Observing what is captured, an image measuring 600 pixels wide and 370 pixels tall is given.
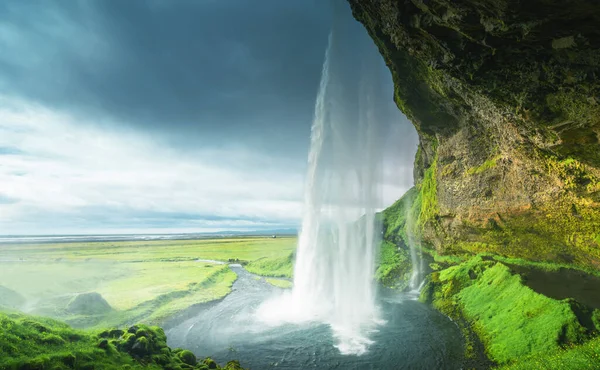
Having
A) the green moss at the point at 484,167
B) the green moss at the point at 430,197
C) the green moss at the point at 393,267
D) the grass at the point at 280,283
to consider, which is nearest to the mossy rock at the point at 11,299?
the grass at the point at 280,283

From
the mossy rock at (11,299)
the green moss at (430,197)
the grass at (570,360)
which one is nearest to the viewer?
the grass at (570,360)

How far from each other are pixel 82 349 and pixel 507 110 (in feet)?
92.2

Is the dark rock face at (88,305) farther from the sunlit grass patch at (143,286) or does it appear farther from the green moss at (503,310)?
the green moss at (503,310)

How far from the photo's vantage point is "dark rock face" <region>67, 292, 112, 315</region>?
29219 mm

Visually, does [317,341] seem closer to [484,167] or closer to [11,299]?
[484,167]

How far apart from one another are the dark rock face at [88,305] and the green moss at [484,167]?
138 feet

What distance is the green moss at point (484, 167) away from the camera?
26484mm

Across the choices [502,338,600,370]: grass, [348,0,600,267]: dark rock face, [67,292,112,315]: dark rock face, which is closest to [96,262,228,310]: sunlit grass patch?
[67,292,112,315]: dark rock face

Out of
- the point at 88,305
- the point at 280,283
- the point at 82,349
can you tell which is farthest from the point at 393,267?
the point at 88,305

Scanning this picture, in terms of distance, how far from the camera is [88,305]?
29.8m

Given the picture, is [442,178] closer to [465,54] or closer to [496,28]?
[465,54]

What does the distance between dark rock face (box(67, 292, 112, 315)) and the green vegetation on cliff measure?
39.2 ft

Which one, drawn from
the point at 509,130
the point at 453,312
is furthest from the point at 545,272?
the point at 509,130

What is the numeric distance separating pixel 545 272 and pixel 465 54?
25207 millimetres
